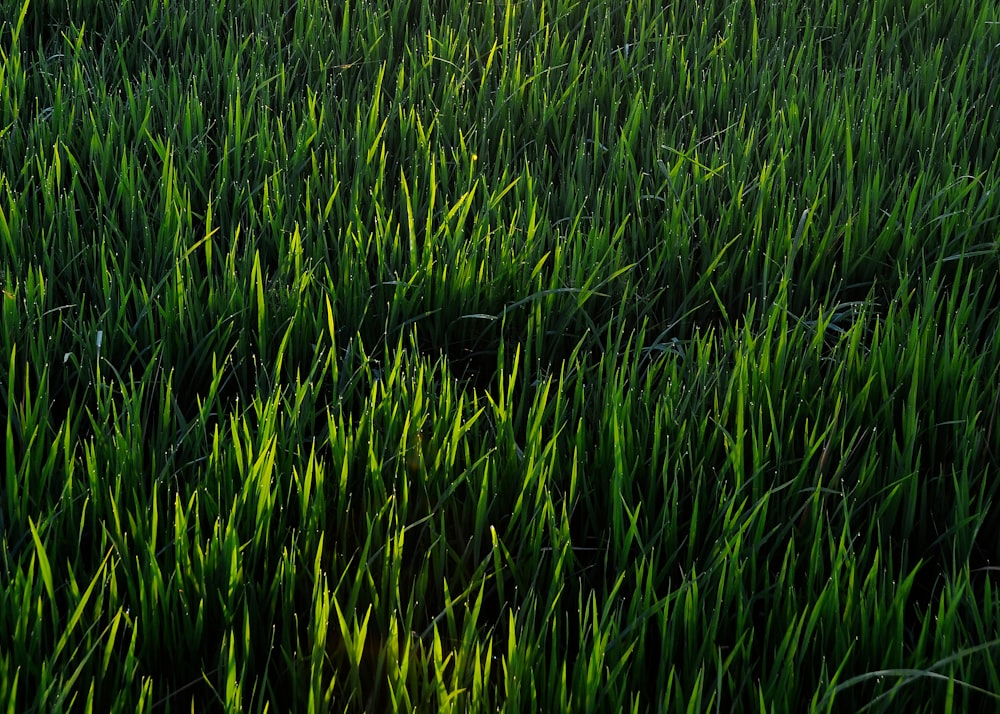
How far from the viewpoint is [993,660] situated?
0.97 m

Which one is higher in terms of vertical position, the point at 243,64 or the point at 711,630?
the point at 243,64

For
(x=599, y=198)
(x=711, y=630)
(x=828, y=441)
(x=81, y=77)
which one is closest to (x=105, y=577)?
(x=711, y=630)

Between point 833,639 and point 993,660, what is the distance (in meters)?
0.14

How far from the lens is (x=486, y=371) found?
59.9 inches

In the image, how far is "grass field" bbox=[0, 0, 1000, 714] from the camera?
38.5 inches

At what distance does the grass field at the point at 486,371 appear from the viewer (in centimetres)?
98

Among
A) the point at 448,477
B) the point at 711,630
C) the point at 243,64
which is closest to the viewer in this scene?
the point at 711,630

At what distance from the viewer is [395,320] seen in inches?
58.3

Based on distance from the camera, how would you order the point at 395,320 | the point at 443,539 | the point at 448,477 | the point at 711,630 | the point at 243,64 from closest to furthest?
1. the point at 711,630
2. the point at 443,539
3. the point at 448,477
4. the point at 395,320
5. the point at 243,64

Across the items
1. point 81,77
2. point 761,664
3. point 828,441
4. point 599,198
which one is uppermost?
point 81,77

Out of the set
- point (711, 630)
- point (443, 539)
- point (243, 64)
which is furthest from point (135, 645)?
point (243, 64)

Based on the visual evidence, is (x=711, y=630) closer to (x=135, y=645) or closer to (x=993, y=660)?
(x=993, y=660)

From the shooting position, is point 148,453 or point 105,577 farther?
point 148,453

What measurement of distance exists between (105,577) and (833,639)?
0.69 meters
